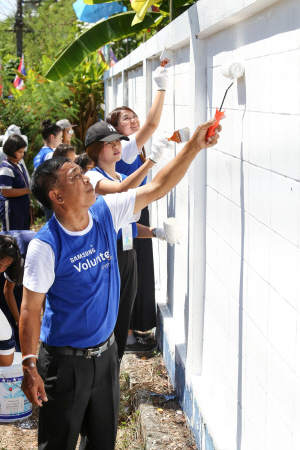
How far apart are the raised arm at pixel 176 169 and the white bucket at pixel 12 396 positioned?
5.78 feet

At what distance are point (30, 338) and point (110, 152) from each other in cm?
157

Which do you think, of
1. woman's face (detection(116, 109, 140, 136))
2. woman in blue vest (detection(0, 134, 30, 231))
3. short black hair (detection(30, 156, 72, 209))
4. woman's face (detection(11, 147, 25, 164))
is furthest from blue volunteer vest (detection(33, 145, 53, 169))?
short black hair (detection(30, 156, 72, 209))

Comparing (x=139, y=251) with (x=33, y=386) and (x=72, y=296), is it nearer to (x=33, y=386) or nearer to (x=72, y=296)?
(x=72, y=296)

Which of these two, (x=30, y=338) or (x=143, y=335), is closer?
(x=30, y=338)

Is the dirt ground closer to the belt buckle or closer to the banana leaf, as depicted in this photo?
the belt buckle

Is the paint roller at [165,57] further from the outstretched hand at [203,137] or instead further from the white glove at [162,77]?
the outstretched hand at [203,137]

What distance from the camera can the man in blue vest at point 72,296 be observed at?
8.11 ft

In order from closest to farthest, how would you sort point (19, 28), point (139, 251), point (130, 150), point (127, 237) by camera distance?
point (127, 237) < point (130, 150) < point (139, 251) < point (19, 28)

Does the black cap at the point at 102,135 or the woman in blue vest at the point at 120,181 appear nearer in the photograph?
the woman in blue vest at the point at 120,181

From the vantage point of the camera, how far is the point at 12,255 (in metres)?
3.57

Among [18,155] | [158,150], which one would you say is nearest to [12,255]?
[158,150]

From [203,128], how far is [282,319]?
3.21 ft

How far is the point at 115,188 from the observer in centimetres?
341

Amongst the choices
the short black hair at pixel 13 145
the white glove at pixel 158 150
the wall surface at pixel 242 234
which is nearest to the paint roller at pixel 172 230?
A: the wall surface at pixel 242 234
